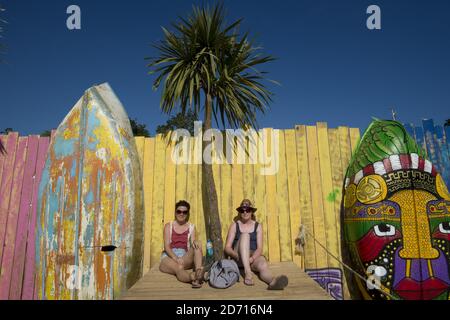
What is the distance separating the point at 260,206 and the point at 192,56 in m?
2.48

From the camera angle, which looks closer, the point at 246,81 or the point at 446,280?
the point at 446,280

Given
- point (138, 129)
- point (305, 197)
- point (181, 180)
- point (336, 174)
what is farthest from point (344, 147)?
point (138, 129)

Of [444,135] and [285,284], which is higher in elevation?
[444,135]

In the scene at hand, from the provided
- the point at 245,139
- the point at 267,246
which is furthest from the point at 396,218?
the point at 245,139

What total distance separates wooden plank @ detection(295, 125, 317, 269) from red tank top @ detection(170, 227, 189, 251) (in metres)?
1.70

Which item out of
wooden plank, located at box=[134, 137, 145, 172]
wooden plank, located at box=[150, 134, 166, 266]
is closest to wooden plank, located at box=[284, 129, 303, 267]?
wooden plank, located at box=[150, 134, 166, 266]

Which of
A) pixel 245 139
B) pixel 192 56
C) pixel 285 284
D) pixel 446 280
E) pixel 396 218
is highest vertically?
pixel 192 56

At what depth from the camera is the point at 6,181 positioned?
402 cm

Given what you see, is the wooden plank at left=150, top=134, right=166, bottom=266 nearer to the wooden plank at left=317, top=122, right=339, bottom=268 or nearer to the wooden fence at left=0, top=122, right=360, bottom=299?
the wooden fence at left=0, top=122, right=360, bottom=299

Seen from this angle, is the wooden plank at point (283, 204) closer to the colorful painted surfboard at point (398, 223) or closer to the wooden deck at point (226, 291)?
the colorful painted surfboard at point (398, 223)

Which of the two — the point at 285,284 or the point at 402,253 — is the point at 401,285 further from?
the point at 285,284

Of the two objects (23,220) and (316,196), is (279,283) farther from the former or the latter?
(23,220)
